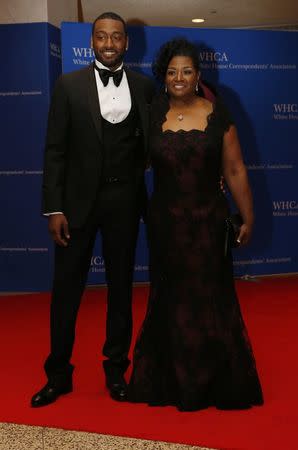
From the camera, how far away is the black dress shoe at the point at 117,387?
9.32 feet

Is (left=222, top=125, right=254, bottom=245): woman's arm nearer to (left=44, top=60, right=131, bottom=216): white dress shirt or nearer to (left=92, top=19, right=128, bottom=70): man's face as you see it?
(left=44, top=60, right=131, bottom=216): white dress shirt

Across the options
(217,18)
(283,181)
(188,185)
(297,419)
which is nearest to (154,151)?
(188,185)

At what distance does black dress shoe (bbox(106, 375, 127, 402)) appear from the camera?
2.84 metres

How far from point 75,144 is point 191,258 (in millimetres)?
672

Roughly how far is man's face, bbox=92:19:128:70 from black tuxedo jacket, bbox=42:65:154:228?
0.11 metres

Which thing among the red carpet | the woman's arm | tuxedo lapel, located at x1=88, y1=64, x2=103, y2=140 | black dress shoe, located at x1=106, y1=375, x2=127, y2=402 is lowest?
the red carpet

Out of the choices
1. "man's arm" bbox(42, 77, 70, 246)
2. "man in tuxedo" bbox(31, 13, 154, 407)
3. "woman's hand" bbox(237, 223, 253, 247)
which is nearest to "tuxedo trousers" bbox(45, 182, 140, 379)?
"man in tuxedo" bbox(31, 13, 154, 407)

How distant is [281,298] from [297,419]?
2.26 metres

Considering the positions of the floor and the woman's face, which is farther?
the woman's face

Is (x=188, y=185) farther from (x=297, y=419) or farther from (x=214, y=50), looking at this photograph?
(x=214, y=50)

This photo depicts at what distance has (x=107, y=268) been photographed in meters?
2.84

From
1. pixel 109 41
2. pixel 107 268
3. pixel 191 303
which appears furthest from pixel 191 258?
pixel 109 41

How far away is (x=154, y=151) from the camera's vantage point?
103 inches

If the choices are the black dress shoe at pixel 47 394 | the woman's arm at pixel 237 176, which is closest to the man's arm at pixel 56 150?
the woman's arm at pixel 237 176
